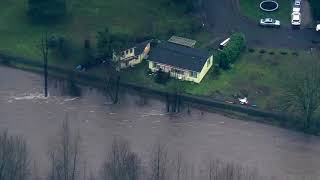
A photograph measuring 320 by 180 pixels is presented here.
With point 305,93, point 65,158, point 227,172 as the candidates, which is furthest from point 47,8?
point 227,172

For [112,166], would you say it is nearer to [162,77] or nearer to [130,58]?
[162,77]

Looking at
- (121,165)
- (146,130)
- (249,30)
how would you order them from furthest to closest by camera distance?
(249,30)
(146,130)
(121,165)

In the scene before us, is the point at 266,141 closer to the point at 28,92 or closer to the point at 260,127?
the point at 260,127

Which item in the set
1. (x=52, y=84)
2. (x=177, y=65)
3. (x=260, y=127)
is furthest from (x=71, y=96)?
(x=260, y=127)

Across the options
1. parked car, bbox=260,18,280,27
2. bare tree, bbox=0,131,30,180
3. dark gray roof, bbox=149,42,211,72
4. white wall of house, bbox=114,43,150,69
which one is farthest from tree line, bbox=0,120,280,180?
parked car, bbox=260,18,280,27

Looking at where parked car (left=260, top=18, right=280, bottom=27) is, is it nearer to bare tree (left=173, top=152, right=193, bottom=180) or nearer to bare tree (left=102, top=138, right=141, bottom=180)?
bare tree (left=173, top=152, right=193, bottom=180)

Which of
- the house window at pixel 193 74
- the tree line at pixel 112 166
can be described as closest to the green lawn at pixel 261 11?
the house window at pixel 193 74
